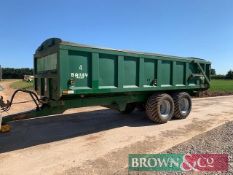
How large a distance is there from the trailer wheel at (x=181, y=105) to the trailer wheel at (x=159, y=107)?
44 centimetres

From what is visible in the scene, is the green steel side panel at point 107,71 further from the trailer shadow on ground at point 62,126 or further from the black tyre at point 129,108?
the black tyre at point 129,108

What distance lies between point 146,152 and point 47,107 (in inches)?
107

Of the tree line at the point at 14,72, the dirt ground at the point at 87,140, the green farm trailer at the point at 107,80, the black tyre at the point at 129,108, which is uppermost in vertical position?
the tree line at the point at 14,72

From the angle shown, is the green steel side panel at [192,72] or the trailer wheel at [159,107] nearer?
the trailer wheel at [159,107]

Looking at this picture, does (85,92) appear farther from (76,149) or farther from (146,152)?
(146,152)

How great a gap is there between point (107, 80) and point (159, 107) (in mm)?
2533

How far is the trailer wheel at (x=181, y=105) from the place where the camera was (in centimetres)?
964

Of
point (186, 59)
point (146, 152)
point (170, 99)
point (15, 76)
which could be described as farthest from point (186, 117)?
point (15, 76)

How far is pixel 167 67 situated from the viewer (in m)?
9.21

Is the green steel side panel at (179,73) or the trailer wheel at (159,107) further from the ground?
the green steel side panel at (179,73)

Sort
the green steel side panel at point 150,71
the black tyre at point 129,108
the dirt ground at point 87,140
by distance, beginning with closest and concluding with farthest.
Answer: the dirt ground at point 87,140, the green steel side panel at point 150,71, the black tyre at point 129,108

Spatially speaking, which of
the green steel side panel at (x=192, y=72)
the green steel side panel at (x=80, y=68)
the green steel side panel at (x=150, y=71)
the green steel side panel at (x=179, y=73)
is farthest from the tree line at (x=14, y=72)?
the green steel side panel at (x=80, y=68)

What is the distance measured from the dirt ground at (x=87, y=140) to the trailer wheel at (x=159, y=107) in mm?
246

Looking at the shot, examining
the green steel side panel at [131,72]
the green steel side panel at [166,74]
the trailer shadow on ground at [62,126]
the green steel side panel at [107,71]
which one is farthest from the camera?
the green steel side panel at [166,74]
